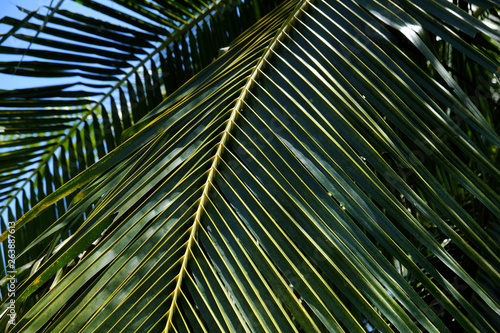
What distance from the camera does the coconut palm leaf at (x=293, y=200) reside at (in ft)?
1.62

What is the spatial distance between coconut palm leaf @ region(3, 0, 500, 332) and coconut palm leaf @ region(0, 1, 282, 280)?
2.10 feet

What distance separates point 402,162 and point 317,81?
0.17 m

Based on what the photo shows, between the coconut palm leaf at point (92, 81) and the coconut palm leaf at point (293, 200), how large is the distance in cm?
64

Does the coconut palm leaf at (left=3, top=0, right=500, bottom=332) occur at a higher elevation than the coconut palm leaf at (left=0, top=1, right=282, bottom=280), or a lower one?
lower

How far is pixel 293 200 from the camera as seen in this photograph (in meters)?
0.54

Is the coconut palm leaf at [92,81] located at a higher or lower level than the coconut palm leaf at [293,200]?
higher

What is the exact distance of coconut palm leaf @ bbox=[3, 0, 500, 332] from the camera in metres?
0.49

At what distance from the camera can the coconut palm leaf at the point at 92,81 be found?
125cm

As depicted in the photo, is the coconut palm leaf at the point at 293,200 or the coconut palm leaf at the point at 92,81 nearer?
the coconut palm leaf at the point at 293,200

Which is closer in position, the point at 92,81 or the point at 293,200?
the point at 293,200

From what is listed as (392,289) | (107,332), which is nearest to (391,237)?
(392,289)

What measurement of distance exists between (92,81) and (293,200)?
40.7 inches

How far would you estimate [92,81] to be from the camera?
4.48ft

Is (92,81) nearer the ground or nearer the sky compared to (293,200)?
nearer the sky
